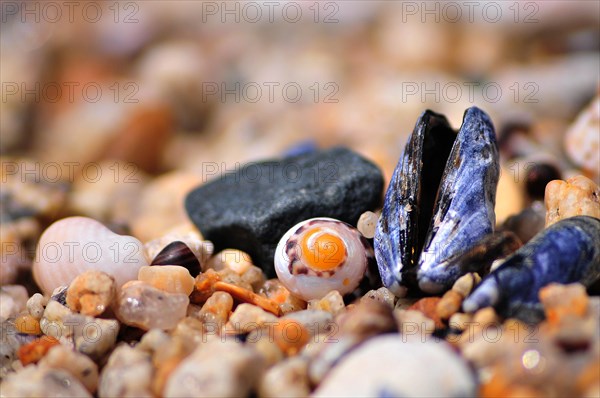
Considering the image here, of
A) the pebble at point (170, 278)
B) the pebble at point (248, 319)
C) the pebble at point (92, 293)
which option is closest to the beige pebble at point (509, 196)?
the pebble at point (248, 319)

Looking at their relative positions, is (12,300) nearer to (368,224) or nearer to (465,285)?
(368,224)

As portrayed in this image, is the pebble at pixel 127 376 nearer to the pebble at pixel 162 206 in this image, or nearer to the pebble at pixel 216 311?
the pebble at pixel 216 311

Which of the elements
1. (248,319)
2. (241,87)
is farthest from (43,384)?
(241,87)

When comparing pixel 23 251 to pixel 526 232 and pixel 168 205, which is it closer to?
pixel 168 205

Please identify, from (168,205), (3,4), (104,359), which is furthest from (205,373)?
(3,4)

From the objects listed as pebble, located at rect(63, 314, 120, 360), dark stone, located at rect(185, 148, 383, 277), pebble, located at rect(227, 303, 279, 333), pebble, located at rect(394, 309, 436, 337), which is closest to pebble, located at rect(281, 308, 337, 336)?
pebble, located at rect(227, 303, 279, 333)

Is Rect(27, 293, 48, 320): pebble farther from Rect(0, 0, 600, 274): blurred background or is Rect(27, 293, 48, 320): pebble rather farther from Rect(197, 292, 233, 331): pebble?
Rect(0, 0, 600, 274): blurred background
